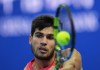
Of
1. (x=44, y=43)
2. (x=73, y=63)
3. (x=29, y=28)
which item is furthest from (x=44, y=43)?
(x=29, y=28)

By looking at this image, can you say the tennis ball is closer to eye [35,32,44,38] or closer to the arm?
the arm

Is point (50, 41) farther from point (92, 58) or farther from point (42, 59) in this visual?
point (92, 58)

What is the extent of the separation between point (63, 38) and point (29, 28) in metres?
1.50

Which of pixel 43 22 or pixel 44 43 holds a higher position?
pixel 43 22

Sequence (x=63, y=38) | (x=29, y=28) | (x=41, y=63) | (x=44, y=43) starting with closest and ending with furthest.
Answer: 1. (x=63, y=38)
2. (x=44, y=43)
3. (x=41, y=63)
4. (x=29, y=28)

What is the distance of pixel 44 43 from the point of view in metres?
2.15

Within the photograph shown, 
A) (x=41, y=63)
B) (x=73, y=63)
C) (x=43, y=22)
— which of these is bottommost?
(x=41, y=63)

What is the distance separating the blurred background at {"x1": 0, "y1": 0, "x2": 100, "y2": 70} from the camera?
2949 millimetres

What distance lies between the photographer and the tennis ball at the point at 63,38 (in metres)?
1.67

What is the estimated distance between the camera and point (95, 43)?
2.96 meters

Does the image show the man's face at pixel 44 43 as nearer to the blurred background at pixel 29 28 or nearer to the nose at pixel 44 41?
the nose at pixel 44 41

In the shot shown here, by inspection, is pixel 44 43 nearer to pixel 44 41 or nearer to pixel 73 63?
pixel 44 41

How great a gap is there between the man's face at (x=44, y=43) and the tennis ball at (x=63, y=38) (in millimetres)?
433

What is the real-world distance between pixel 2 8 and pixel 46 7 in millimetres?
426
